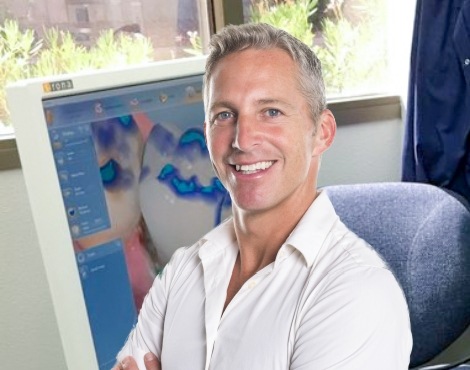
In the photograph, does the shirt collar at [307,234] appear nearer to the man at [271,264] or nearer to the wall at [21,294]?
the man at [271,264]

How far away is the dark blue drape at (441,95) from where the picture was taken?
1.90 metres

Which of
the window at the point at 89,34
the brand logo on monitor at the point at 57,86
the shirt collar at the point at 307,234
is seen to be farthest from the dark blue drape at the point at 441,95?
the brand logo on monitor at the point at 57,86

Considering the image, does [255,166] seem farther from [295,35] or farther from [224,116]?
[295,35]

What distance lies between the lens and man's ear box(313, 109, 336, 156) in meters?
1.13

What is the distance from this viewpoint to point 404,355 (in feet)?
3.02

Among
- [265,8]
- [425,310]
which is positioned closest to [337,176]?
[265,8]

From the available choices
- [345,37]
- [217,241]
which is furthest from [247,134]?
[345,37]

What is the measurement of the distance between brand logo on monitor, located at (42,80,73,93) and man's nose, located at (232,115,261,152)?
0.37 meters

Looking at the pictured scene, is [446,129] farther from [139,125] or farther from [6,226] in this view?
[6,226]

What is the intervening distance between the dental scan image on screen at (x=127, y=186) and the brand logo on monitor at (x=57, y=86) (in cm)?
2

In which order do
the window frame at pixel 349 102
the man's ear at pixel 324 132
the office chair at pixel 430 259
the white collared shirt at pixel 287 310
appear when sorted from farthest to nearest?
the window frame at pixel 349 102 → the office chair at pixel 430 259 → the man's ear at pixel 324 132 → the white collared shirt at pixel 287 310

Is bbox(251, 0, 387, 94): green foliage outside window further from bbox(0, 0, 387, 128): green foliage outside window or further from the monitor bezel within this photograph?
the monitor bezel

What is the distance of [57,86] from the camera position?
1177 mm

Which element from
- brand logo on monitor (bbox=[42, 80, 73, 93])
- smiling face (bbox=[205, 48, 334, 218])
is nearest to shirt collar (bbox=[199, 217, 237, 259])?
smiling face (bbox=[205, 48, 334, 218])
